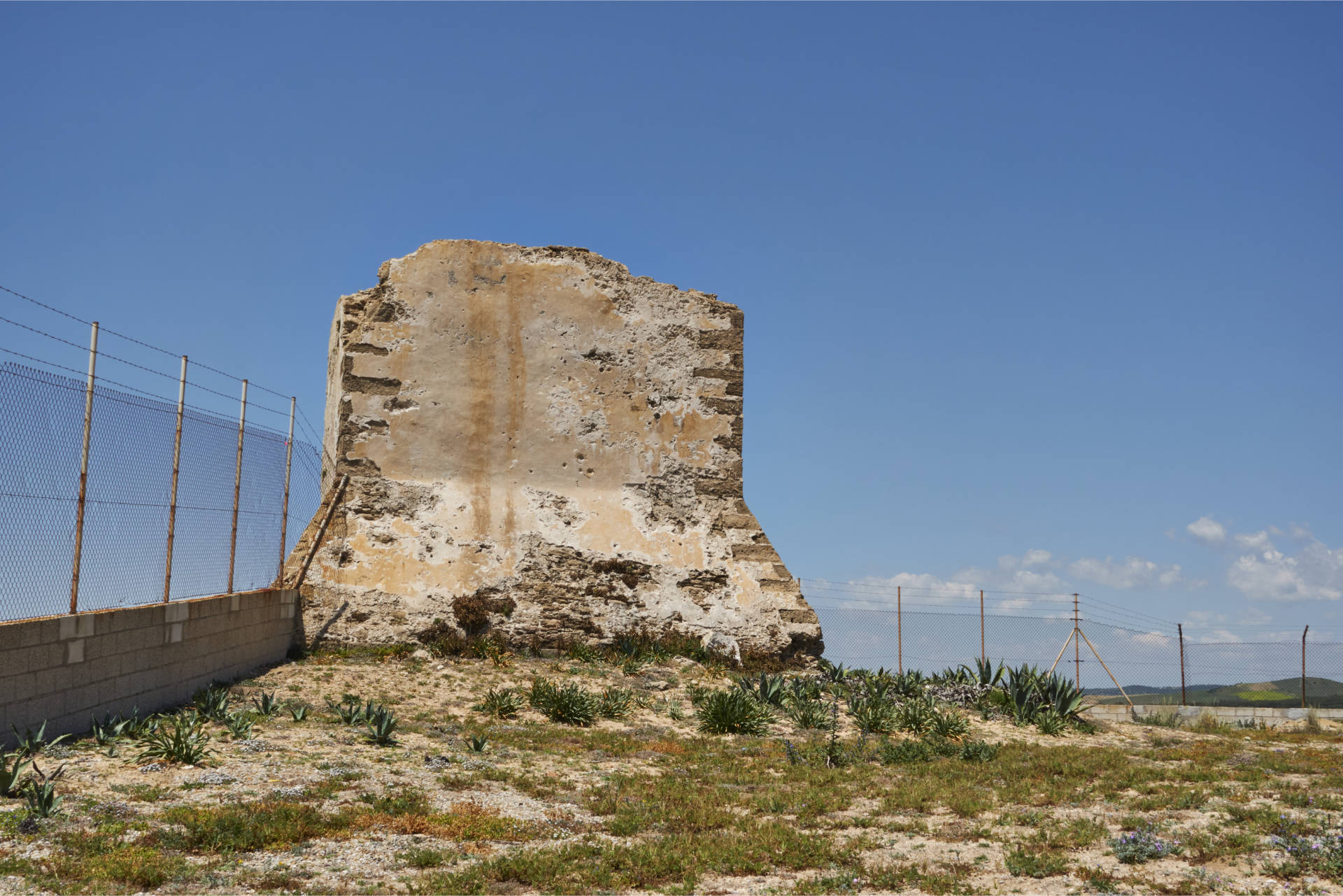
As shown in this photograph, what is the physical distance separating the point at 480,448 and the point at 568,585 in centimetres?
237

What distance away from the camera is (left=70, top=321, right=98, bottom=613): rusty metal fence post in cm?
765

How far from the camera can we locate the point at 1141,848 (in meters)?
5.29

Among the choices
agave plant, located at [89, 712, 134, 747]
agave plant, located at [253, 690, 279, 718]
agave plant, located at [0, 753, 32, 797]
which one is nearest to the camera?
agave plant, located at [0, 753, 32, 797]

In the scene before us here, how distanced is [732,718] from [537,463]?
5.33m

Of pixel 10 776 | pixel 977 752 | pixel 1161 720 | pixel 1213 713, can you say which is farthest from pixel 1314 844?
pixel 1213 713

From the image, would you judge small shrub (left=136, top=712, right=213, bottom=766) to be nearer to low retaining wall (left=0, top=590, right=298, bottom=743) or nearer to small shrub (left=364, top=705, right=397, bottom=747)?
low retaining wall (left=0, top=590, right=298, bottom=743)

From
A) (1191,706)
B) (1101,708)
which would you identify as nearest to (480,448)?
(1101,708)

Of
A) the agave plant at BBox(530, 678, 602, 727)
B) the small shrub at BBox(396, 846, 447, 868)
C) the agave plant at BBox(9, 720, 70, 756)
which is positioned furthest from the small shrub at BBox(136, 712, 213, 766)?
the agave plant at BBox(530, 678, 602, 727)

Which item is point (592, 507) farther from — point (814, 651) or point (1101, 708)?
point (1101, 708)

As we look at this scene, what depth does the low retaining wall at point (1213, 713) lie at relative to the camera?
16781mm

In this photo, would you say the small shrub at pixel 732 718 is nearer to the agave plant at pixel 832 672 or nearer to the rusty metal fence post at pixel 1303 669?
the agave plant at pixel 832 672

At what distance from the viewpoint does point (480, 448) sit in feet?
45.3

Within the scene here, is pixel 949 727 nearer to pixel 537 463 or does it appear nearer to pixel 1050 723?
pixel 1050 723

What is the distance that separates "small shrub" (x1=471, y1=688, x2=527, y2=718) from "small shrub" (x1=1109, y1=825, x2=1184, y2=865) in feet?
20.3
